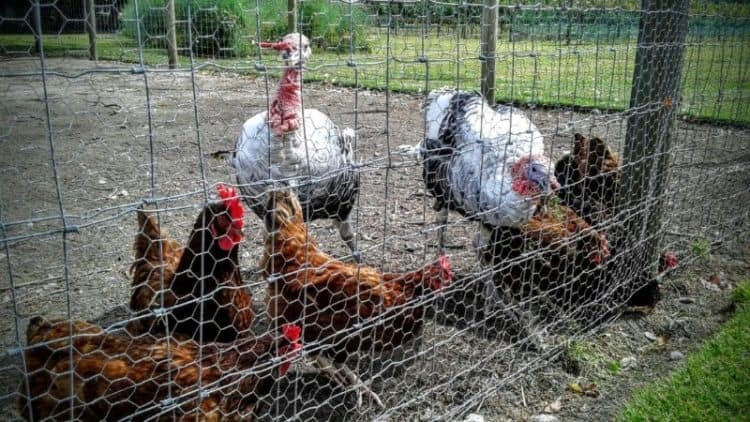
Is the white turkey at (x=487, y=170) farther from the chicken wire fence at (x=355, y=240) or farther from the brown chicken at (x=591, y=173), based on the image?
the brown chicken at (x=591, y=173)

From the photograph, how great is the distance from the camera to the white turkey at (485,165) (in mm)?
3463

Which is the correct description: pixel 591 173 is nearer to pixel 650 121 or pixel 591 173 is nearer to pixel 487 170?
pixel 650 121

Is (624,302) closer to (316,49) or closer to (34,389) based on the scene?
(316,49)

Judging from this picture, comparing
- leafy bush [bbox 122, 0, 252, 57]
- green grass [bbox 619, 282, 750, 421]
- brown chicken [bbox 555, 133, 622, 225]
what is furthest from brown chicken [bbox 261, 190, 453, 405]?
leafy bush [bbox 122, 0, 252, 57]

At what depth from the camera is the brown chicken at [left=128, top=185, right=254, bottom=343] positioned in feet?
8.70

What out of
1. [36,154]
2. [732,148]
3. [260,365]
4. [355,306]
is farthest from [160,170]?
[732,148]

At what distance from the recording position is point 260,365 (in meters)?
2.26

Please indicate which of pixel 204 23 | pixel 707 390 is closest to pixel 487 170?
pixel 707 390

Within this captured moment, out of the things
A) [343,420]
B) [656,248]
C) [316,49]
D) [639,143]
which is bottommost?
[343,420]

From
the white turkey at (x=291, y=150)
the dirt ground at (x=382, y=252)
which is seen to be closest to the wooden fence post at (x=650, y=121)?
the dirt ground at (x=382, y=252)

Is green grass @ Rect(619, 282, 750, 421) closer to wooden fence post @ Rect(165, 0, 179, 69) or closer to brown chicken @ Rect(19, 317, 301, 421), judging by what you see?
brown chicken @ Rect(19, 317, 301, 421)

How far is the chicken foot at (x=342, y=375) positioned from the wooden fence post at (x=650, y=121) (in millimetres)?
2007

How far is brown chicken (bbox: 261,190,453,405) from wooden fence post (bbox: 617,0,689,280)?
1.61m

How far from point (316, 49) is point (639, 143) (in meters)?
2.39
